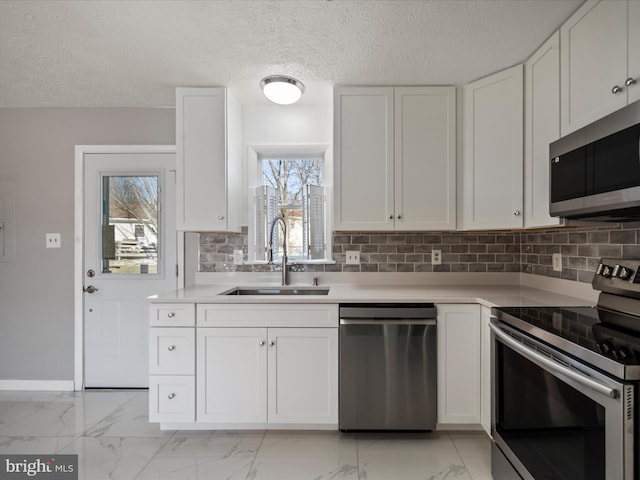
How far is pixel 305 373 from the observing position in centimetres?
201

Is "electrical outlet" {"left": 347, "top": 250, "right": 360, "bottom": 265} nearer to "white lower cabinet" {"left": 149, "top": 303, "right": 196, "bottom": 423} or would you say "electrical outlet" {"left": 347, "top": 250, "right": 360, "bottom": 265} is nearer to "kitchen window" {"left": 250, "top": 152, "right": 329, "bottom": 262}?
"kitchen window" {"left": 250, "top": 152, "right": 329, "bottom": 262}

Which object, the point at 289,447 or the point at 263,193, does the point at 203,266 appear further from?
the point at 289,447

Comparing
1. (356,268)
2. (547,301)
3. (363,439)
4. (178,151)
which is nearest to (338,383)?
(363,439)

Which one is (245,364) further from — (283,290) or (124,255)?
(124,255)

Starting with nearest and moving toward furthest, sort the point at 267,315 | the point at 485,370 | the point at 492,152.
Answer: the point at 485,370 < the point at 267,315 < the point at 492,152

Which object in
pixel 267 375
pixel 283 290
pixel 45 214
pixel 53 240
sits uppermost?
pixel 45 214

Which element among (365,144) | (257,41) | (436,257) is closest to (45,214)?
(257,41)

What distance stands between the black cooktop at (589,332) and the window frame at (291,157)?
137 cm

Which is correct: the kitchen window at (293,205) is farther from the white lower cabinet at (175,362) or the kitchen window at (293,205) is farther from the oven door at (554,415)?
the oven door at (554,415)

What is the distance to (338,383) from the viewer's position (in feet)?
6.55

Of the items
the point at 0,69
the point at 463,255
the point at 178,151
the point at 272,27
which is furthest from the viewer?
the point at 463,255

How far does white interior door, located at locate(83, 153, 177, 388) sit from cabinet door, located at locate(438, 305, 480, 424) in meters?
2.05

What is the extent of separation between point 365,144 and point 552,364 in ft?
5.32

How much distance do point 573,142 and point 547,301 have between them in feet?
2.87
